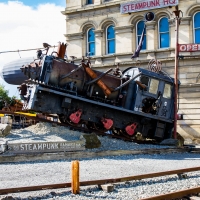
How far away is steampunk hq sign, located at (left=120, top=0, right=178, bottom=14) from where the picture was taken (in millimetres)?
25336

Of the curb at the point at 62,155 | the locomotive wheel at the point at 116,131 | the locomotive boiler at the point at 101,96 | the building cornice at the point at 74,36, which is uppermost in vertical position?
the building cornice at the point at 74,36

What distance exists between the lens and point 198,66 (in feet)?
78.8

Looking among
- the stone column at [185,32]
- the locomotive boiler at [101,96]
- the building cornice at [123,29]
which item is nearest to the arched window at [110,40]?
the building cornice at [123,29]

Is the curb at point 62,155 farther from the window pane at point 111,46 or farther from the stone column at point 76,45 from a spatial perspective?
the stone column at point 76,45

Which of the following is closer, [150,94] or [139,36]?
[150,94]

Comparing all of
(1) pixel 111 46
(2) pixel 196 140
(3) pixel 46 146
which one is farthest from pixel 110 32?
(3) pixel 46 146

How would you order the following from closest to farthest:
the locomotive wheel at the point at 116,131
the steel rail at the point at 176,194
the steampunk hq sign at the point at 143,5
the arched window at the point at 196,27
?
the steel rail at the point at 176,194 → the locomotive wheel at the point at 116,131 → the arched window at the point at 196,27 → the steampunk hq sign at the point at 143,5

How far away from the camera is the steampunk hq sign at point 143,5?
2534cm

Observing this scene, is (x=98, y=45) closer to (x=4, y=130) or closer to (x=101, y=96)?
(x=101, y=96)

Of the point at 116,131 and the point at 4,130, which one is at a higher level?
the point at 4,130

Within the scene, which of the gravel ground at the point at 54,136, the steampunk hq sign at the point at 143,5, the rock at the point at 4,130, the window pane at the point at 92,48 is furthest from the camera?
the window pane at the point at 92,48

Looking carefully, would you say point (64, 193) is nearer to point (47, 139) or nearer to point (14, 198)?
point (14, 198)

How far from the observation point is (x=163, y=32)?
26.0m

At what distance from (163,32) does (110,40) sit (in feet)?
14.2
